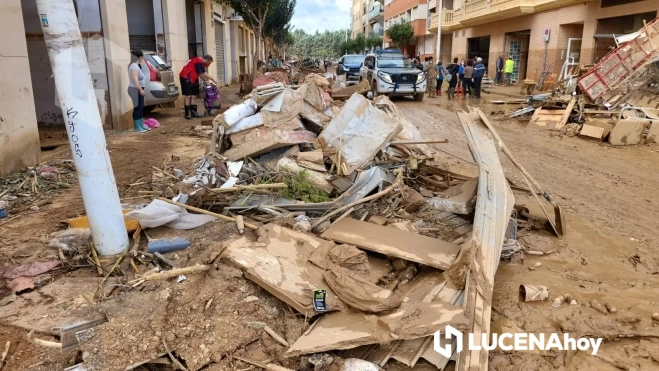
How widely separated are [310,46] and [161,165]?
112m

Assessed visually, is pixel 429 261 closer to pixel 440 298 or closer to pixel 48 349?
pixel 440 298

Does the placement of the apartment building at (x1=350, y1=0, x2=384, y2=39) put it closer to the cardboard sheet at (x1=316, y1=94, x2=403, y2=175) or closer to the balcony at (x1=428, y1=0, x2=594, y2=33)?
the balcony at (x1=428, y1=0, x2=594, y2=33)

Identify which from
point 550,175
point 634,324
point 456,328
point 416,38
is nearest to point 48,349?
point 456,328

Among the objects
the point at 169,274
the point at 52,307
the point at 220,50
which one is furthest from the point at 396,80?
the point at 52,307

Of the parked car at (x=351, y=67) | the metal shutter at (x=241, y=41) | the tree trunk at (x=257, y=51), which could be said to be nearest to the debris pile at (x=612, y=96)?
the tree trunk at (x=257, y=51)

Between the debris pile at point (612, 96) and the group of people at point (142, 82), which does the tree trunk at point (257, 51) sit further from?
the debris pile at point (612, 96)

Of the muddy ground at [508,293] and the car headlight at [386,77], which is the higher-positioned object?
the car headlight at [386,77]

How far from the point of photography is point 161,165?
766 centimetres

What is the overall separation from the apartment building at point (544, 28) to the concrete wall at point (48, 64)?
15.9 meters

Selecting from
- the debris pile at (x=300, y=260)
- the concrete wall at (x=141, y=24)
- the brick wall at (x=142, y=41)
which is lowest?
the debris pile at (x=300, y=260)

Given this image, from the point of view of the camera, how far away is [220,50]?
26.2 m

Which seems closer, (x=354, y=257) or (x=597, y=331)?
(x=597, y=331)

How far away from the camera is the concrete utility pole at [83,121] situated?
12.0ft

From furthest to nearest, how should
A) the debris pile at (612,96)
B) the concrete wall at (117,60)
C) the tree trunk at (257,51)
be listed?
1. the tree trunk at (257,51)
2. the debris pile at (612,96)
3. the concrete wall at (117,60)
